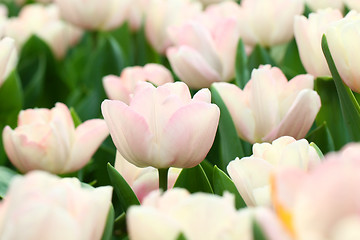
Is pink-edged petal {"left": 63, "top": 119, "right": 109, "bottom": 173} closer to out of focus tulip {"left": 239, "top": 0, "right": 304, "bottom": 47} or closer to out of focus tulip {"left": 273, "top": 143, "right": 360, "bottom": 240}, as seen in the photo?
A: out of focus tulip {"left": 239, "top": 0, "right": 304, "bottom": 47}

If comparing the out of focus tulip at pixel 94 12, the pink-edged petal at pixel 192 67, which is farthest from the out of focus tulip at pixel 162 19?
the pink-edged petal at pixel 192 67

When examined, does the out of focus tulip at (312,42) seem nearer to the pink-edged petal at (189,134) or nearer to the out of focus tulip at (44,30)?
the pink-edged petal at (189,134)

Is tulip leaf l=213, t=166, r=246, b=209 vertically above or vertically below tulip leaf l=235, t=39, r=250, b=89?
above

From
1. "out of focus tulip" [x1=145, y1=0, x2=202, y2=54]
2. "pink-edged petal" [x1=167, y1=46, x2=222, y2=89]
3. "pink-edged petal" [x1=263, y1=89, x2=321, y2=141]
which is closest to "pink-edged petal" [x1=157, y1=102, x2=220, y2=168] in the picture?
"pink-edged petal" [x1=263, y1=89, x2=321, y2=141]

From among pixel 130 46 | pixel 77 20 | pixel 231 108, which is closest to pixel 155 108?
pixel 231 108

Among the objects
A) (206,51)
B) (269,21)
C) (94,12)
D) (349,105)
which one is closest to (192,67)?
(206,51)

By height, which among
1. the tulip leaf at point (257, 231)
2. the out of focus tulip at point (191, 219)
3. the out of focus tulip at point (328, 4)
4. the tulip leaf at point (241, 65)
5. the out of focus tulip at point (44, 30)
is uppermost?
the tulip leaf at point (257, 231)

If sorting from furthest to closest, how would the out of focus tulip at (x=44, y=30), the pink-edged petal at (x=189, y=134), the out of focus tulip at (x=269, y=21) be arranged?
the out of focus tulip at (x=44, y=30), the out of focus tulip at (x=269, y=21), the pink-edged petal at (x=189, y=134)
